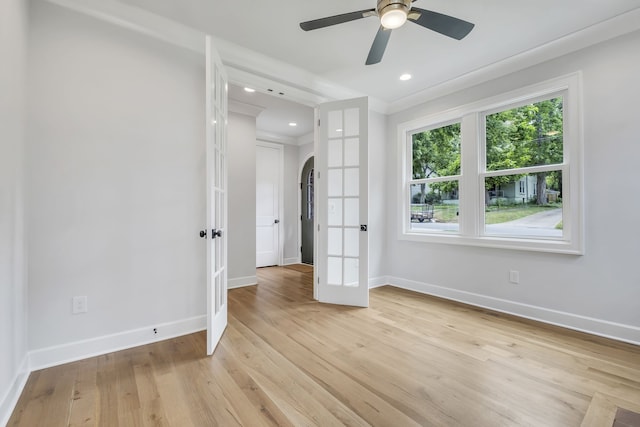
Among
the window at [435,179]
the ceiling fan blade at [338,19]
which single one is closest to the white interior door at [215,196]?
the ceiling fan blade at [338,19]

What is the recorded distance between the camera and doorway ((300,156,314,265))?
6.02 metres

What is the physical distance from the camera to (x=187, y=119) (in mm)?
2516

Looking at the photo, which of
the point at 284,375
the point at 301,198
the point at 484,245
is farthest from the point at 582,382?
the point at 301,198

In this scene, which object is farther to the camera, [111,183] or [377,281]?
[377,281]

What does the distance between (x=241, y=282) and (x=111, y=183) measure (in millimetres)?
2383

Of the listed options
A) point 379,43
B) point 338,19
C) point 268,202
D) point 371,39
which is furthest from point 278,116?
point 338,19

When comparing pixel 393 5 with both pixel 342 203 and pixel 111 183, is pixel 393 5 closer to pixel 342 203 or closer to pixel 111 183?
pixel 342 203

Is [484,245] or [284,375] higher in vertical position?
[484,245]

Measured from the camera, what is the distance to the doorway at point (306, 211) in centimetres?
602

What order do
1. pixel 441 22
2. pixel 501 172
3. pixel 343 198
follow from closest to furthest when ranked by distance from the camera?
1. pixel 441 22
2. pixel 501 172
3. pixel 343 198

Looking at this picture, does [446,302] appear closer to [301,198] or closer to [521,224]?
[521,224]

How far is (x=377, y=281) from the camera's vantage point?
4117mm

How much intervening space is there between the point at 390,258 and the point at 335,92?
2457 mm

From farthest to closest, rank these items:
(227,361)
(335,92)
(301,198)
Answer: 1. (301,198)
2. (335,92)
3. (227,361)
